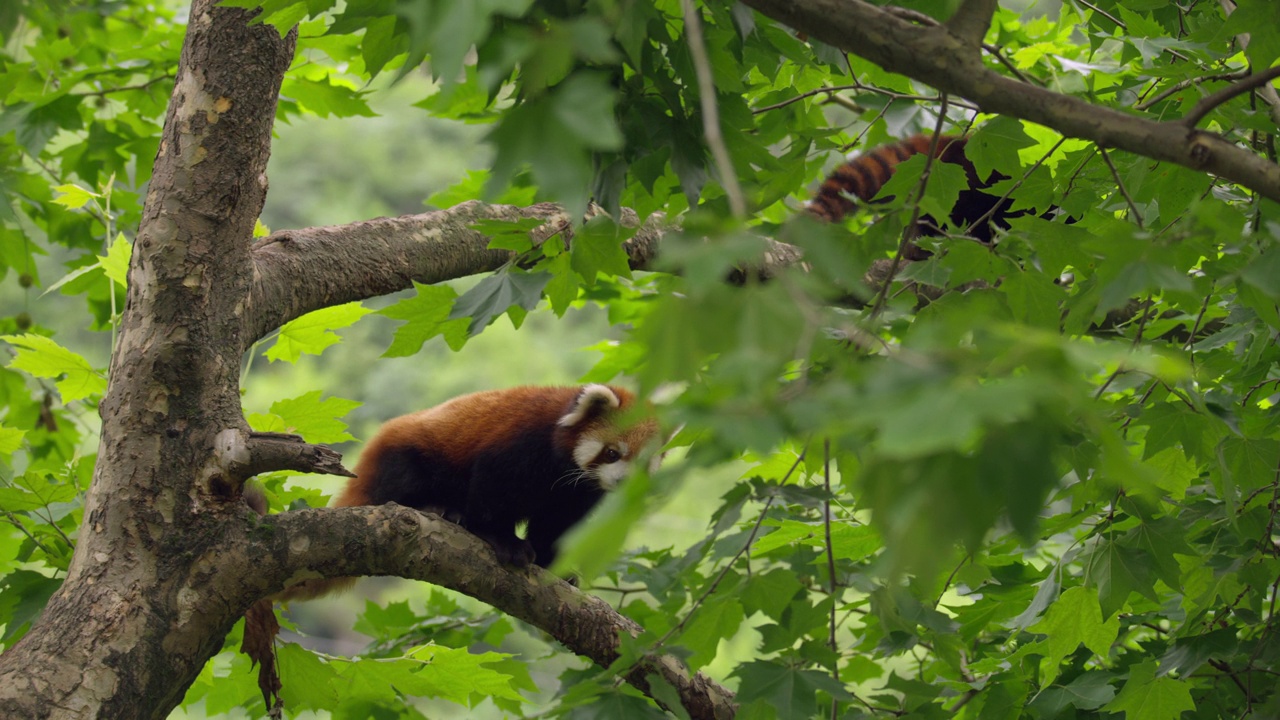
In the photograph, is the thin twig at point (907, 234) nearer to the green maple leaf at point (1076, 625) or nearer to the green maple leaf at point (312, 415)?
the green maple leaf at point (1076, 625)

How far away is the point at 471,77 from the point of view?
2273 mm

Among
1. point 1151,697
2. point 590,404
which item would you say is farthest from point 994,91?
point 590,404

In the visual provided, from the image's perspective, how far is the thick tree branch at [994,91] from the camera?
0.95 metres

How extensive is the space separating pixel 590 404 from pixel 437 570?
0.77 meters

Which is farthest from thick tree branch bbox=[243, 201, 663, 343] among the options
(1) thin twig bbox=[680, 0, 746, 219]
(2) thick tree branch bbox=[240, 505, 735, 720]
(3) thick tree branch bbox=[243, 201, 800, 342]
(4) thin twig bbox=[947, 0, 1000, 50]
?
(1) thin twig bbox=[680, 0, 746, 219]

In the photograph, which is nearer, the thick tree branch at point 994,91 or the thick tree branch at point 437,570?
the thick tree branch at point 994,91

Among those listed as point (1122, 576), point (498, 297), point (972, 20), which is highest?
point (972, 20)

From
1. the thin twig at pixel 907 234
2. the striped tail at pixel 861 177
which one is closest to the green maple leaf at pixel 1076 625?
the thin twig at pixel 907 234

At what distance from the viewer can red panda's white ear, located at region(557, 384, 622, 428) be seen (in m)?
2.38

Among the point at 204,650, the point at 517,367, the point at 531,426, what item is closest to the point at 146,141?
the point at 531,426

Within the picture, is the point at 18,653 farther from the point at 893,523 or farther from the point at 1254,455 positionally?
the point at 1254,455

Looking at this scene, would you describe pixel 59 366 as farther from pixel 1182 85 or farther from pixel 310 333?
pixel 1182 85

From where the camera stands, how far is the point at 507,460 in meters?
2.30

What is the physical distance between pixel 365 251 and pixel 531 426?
70 cm
